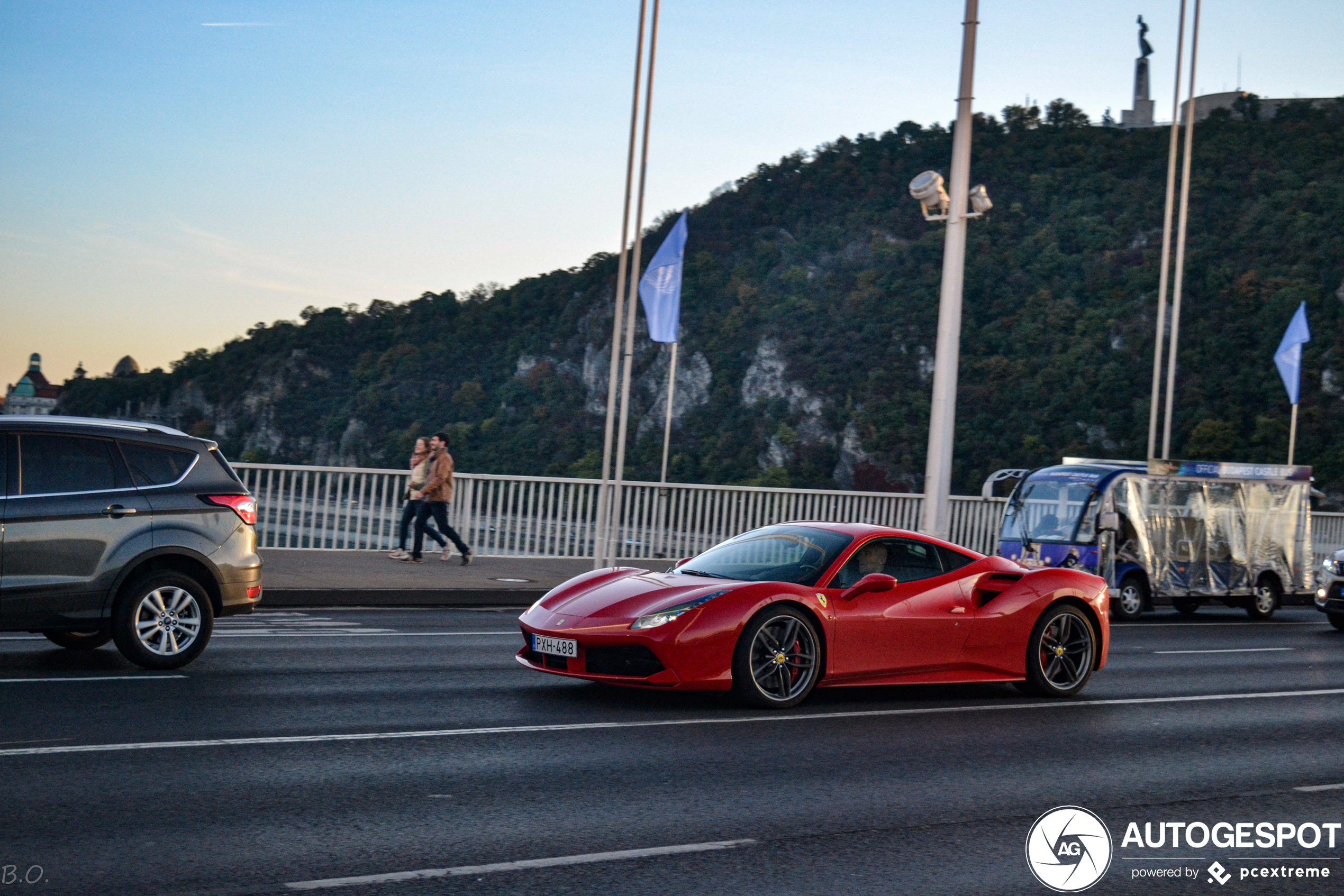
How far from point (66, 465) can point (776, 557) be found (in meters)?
5.20

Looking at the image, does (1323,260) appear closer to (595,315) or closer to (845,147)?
(845,147)

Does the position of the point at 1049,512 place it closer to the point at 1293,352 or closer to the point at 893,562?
the point at 893,562

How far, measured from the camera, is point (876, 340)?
86.2 metres

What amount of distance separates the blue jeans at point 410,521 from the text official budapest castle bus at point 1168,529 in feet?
28.4

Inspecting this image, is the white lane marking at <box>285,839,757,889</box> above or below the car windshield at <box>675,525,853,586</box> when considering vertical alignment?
below

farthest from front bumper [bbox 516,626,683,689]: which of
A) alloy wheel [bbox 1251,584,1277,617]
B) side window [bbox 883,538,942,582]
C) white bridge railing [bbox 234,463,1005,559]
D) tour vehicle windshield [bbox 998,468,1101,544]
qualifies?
alloy wheel [bbox 1251,584,1277,617]

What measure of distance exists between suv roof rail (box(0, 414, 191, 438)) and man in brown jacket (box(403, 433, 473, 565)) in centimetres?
857

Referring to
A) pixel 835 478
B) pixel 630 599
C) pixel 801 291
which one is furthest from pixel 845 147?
pixel 630 599

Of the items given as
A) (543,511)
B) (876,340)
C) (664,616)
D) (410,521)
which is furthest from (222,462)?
(876,340)

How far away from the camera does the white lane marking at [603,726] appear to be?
7031mm

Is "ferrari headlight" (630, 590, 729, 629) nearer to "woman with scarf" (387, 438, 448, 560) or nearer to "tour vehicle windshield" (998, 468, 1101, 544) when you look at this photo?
"woman with scarf" (387, 438, 448, 560)

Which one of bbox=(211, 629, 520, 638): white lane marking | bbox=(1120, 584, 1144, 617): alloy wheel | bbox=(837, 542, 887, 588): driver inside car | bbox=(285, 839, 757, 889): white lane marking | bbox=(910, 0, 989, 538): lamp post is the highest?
bbox=(910, 0, 989, 538): lamp post

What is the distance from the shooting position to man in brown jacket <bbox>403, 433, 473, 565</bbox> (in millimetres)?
19047

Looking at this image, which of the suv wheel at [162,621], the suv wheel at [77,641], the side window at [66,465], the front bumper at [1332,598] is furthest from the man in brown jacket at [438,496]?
the front bumper at [1332,598]
